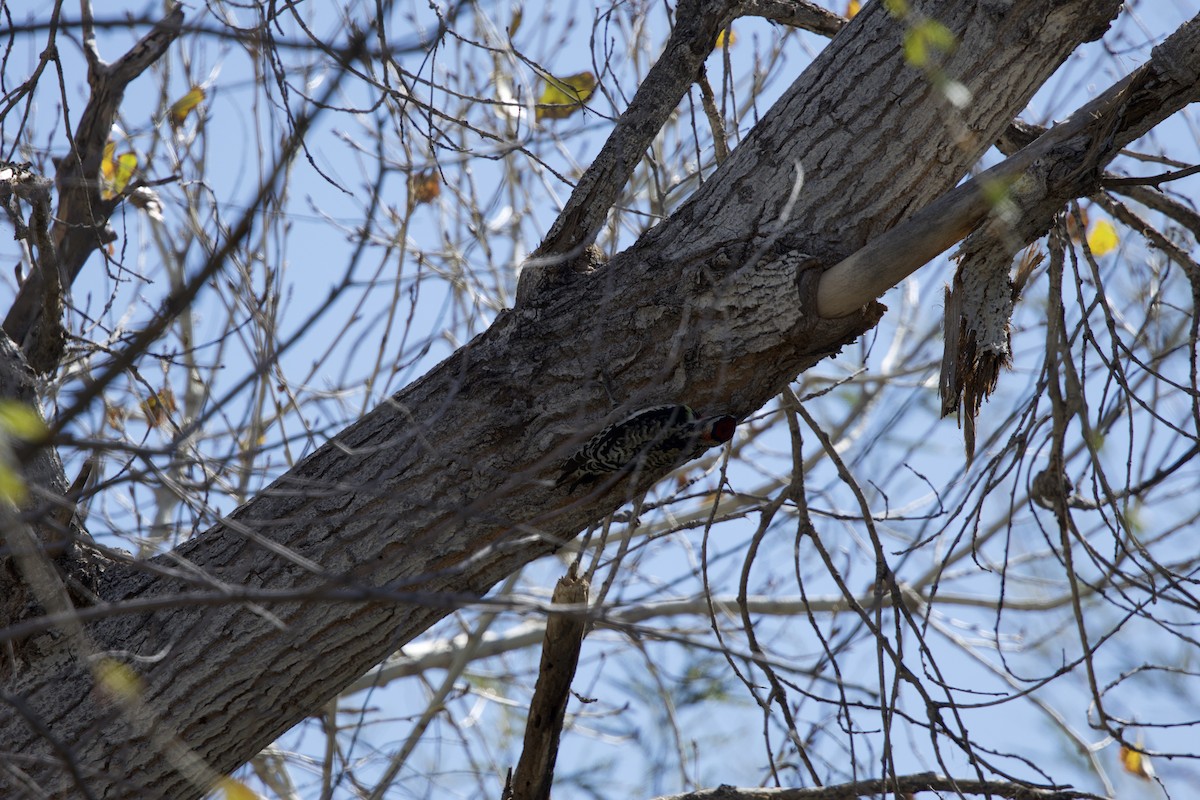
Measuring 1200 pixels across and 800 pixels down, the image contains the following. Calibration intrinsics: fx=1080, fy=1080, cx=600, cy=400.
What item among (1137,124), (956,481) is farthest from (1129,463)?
(1137,124)

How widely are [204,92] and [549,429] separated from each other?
264cm

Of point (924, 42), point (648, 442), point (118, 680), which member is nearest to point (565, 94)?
point (924, 42)

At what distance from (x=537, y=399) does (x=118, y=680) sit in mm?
1116

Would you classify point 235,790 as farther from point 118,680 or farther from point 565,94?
point 565,94

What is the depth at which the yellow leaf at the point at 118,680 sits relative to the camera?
2.36m

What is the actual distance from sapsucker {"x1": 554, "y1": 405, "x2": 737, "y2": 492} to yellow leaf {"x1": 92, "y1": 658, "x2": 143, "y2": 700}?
103cm

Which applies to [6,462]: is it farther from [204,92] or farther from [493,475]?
[204,92]

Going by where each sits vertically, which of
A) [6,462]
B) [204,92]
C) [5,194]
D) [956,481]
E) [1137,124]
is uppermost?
[204,92]

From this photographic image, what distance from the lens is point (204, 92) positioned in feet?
14.0

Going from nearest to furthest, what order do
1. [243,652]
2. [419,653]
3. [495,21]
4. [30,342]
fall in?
[243,652] → [30,342] → [495,21] → [419,653]

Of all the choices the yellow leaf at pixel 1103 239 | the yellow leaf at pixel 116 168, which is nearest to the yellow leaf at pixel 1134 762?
the yellow leaf at pixel 1103 239

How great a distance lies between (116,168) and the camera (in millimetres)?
4113

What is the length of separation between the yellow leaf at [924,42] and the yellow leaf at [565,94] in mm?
863

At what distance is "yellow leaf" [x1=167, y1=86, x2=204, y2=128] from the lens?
13.8ft
